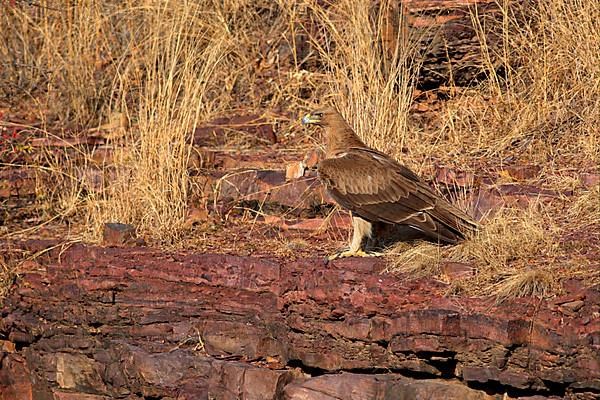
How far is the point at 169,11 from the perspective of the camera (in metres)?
12.0

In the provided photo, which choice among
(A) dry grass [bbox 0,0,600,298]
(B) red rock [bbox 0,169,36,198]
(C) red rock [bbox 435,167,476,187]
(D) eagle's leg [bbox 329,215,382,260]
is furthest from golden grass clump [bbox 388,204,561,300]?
(B) red rock [bbox 0,169,36,198]

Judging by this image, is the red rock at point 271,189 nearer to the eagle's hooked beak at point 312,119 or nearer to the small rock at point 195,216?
the small rock at point 195,216

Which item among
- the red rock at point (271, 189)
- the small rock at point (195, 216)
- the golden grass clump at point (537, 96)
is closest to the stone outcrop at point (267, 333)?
the small rock at point (195, 216)

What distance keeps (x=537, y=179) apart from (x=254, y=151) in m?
3.00

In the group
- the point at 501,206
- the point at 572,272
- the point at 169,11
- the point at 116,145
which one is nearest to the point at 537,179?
the point at 501,206

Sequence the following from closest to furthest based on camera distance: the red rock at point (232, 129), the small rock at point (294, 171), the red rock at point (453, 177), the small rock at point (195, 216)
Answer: the red rock at point (453, 177) → the small rock at point (195, 216) → the small rock at point (294, 171) → the red rock at point (232, 129)

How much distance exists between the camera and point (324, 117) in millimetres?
8680

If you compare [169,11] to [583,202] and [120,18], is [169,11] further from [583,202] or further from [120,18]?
[583,202]

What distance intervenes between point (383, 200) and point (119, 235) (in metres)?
2.22

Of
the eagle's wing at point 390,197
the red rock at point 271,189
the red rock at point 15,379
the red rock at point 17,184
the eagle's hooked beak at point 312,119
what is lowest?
the red rock at point 15,379

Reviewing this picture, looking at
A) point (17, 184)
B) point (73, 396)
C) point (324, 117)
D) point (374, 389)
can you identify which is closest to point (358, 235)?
point (324, 117)

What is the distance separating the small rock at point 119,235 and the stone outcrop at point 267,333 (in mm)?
160

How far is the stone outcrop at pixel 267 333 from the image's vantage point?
21.5ft

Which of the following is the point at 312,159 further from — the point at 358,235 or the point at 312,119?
the point at 358,235
